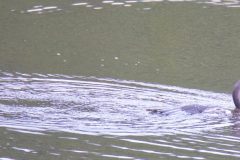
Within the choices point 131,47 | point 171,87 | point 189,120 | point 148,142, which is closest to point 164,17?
point 131,47

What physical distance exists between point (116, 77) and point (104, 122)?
2851 mm

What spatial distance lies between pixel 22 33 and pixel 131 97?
5623 mm

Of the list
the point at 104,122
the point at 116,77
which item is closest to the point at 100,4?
the point at 116,77

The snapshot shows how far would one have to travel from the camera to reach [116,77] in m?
13.7

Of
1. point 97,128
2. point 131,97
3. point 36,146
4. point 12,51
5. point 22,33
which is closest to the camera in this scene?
point 36,146

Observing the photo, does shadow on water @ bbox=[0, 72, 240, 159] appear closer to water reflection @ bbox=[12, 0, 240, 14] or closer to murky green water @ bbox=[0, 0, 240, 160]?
murky green water @ bbox=[0, 0, 240, 160]

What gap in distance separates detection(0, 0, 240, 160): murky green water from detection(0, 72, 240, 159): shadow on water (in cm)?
1

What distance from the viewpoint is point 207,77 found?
45.8 feet

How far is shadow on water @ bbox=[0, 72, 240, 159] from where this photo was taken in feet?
31.9

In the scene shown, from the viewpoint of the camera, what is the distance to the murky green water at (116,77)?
10031mm

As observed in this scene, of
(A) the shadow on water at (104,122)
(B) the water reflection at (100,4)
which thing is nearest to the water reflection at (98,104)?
(A) the shadow on water at (104,122)

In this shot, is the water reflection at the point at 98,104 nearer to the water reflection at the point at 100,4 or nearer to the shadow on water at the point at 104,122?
the shadow on water at the point at 104,122

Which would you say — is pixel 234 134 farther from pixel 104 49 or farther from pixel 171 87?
pixel 104 49

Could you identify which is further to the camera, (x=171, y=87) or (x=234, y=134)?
(x=171, y=87)
